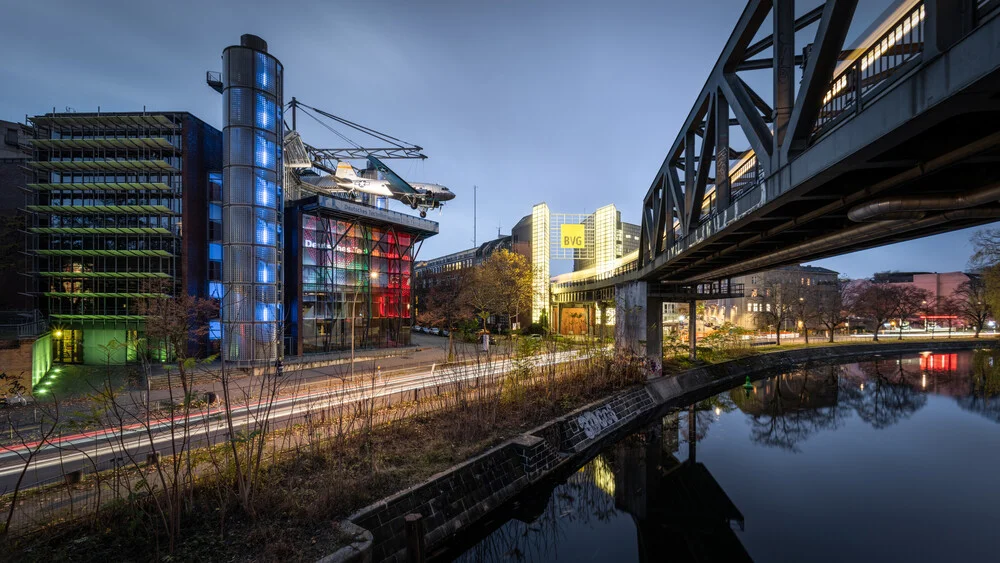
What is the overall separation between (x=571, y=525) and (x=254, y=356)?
85.5 feet

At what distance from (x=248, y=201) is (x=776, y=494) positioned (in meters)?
35.3

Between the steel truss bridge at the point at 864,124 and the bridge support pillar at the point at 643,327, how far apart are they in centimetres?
1447

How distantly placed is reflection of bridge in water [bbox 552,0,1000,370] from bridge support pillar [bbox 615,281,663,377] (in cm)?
1388

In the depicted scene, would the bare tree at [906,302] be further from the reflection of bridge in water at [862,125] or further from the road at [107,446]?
the road at [107,446]

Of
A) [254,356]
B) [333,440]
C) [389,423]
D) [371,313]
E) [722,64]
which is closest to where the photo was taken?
[722,64]

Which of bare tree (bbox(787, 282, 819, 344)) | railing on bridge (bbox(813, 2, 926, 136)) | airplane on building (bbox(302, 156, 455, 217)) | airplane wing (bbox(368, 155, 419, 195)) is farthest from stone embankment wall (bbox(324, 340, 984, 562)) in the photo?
airplane wing (bbox(368, 155, 419, 195))

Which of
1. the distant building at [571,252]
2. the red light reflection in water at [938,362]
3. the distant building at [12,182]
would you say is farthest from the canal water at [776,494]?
the distant building at [12,182]

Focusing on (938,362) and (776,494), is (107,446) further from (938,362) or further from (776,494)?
(938,362)

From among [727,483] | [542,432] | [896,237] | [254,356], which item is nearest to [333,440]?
[542,432]

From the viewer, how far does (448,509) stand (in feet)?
34.3

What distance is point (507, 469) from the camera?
42.0 ft

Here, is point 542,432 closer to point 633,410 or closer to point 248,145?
point 633,410

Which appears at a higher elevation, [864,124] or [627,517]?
[864,124]

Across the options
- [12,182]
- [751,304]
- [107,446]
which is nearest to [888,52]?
[107,446]
